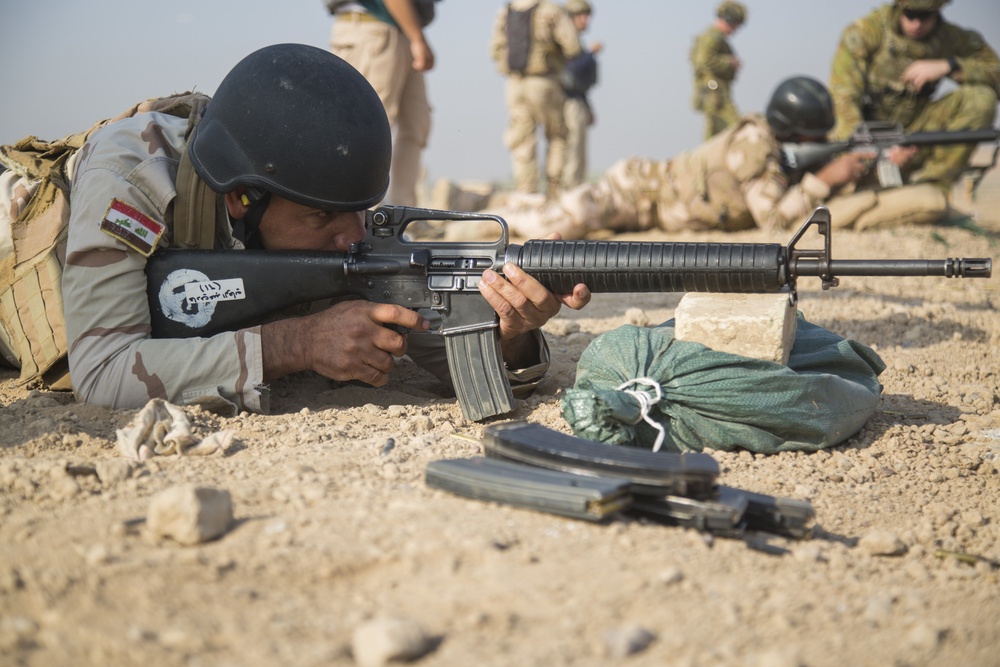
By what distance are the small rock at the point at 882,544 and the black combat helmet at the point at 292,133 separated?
72.7 inches

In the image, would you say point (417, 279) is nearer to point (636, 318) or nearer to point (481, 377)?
point (481, 377)

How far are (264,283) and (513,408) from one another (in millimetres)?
918

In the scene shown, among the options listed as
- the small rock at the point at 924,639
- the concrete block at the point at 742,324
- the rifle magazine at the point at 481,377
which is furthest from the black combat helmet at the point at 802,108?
the small rock at the point at 924,639

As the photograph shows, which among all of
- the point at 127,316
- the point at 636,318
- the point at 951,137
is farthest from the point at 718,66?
the point at 127,316

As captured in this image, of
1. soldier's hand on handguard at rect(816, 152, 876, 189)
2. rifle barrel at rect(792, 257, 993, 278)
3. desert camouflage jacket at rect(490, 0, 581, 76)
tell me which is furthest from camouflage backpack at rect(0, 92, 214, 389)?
desert camouflage jacket at rect(490, 0, 581, 76)

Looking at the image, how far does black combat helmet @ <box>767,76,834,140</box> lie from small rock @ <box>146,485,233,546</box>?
6.92m

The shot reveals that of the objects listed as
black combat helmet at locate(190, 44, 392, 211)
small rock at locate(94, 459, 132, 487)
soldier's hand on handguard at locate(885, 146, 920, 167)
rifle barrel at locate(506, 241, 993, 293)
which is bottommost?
small rock at locate(94, 459, 132, 487)

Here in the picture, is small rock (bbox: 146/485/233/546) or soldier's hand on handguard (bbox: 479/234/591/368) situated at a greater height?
soldier's hand on handguard (bbox: 479/234/591/368)

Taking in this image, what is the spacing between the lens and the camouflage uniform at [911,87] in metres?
8.45

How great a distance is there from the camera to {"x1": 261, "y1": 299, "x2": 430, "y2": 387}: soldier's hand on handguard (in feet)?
9.68

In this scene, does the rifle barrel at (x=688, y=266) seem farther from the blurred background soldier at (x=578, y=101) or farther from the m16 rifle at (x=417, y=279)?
the blurred background soldier at (x=578, y=101)

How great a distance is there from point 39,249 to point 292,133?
3.25 feet

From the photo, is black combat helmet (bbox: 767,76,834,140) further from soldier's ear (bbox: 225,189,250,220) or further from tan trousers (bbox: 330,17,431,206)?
soldier's ear (bbox: 225,189,250,220)

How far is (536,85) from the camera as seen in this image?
425 inches
